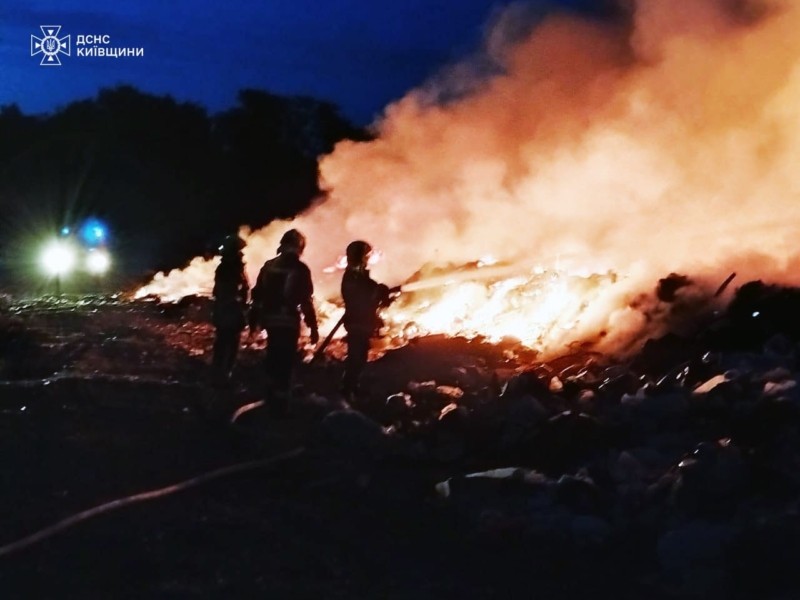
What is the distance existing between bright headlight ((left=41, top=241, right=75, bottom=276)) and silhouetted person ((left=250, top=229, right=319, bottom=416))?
16672 millimetres

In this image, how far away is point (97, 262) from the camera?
80.1ft

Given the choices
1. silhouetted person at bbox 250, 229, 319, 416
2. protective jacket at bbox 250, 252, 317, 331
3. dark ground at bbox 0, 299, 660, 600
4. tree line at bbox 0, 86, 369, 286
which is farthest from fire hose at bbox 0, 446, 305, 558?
tree line at bbox 0, 86, 369, 286

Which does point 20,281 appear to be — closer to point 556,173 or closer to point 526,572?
point 556,173

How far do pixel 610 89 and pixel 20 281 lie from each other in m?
15.4

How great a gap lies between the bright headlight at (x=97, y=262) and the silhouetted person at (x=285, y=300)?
670 inches

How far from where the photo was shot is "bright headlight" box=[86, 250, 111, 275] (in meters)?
24.1

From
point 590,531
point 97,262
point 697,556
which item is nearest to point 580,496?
point 590,531

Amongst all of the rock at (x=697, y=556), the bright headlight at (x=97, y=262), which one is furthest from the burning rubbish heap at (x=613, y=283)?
the bright headlight at (x=97, y=262)

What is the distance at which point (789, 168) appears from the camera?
39.3 feet

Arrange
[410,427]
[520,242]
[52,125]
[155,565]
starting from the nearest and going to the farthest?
1. [155,565]
2. [410,427]
3. [520,242]
4. [52,125]

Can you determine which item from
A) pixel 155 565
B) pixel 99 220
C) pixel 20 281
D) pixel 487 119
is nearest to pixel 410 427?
pixel 155 565

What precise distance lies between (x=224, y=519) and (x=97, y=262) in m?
19.9

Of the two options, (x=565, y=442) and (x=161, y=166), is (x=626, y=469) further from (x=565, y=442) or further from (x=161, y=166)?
(x=161, y=166)

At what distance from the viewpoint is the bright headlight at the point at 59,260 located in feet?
77.3
